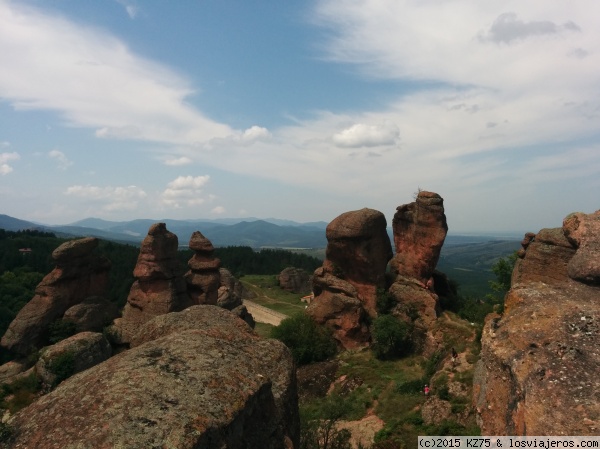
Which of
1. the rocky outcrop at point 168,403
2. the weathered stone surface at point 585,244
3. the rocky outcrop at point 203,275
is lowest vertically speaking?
the rocky outcrop at point 203,275

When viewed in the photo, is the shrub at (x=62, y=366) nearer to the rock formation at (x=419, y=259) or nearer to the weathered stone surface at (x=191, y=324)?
the weathered stone surface at (x=191, y=324)

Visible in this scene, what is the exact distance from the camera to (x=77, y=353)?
111ft

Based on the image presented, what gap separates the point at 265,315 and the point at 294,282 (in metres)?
31.2

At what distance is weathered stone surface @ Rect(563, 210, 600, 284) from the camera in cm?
1062

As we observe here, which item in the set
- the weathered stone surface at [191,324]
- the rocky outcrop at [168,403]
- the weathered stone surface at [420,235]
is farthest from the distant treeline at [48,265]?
the rocky outcrop at [168,403]

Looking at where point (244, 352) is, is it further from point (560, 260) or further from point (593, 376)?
point (560, 260)

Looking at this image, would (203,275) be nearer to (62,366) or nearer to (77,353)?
(77,353)

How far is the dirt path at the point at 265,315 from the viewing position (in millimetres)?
80819

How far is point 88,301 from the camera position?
142ft

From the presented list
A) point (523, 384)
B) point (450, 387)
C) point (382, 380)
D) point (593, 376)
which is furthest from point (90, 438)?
point (382, 380)

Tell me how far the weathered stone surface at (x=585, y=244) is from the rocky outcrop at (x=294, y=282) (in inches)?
4055

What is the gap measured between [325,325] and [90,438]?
4246cm

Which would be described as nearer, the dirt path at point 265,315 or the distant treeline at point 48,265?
the distant treeline at point 48,265

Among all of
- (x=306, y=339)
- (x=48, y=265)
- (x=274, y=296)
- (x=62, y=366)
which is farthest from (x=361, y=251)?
(x=48, y=265)
